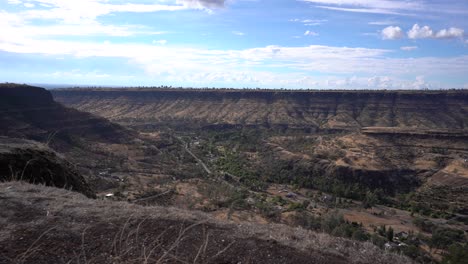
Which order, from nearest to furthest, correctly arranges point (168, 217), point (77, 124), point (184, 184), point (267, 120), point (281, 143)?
point (168, 217) < point (184, 184) < point (77, 124) < point (281, 143) < point (267, 120)

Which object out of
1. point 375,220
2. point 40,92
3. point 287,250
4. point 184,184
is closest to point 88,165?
point 184,184

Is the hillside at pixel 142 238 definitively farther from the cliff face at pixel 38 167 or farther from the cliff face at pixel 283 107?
the cliff face at pixel 283 107

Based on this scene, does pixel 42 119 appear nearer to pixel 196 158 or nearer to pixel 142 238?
pixel 196 158

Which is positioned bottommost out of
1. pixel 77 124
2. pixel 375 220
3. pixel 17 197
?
pixel 375 220

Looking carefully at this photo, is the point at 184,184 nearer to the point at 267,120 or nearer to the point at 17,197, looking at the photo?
the point at 17,197

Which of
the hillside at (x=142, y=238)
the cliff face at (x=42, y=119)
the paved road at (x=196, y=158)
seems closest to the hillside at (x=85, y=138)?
the cliff face at (x=42, y=119)

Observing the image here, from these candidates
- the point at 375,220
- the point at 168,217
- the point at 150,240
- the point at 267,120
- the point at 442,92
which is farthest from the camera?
the point at 442,92
